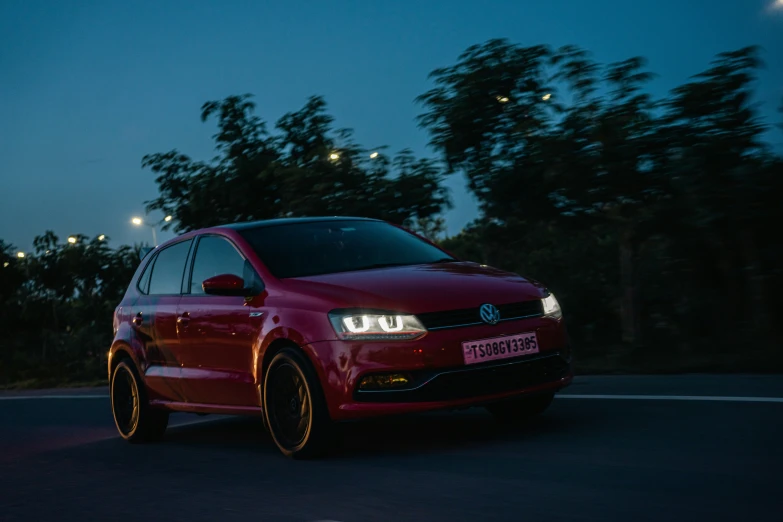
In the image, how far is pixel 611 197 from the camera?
41.8 ft

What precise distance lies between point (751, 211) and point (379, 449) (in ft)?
17.5

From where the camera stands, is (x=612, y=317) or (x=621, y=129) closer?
(x=621, y=129)

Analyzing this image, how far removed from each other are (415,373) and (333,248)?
5.52 ft

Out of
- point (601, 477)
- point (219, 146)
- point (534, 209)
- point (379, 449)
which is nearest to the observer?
point (601, 477)

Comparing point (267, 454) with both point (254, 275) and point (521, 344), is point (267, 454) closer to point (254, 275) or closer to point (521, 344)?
point (254, 275)

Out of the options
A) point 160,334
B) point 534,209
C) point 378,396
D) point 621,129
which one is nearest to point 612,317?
point 534,209

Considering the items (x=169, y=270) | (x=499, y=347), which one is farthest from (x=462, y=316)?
(x=169, y=270)

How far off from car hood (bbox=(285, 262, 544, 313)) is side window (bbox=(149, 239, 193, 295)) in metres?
1.86

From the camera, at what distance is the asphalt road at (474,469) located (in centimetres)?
522

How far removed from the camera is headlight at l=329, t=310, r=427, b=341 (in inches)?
266

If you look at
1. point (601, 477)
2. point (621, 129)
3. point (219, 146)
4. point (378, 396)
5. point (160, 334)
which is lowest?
point (601, 477)

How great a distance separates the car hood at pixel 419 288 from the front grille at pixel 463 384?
0.39 metres

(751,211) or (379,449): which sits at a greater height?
(751,211)

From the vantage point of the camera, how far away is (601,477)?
5.69m
